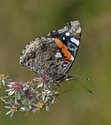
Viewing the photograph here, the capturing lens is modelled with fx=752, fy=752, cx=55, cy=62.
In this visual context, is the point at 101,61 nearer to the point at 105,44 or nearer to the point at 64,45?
the point at 105,44

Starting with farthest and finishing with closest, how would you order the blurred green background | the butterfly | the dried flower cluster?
the blurred green background → the butterfly → the dried flower cluster

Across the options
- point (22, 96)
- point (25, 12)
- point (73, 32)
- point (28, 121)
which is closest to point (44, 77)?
point (22, 96)

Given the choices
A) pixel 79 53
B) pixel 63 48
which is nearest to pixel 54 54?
pixel 63 48

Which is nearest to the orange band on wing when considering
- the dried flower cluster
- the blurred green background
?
the dried flower cluster

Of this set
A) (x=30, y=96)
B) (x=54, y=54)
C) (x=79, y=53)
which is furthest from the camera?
(x=79, y=53)

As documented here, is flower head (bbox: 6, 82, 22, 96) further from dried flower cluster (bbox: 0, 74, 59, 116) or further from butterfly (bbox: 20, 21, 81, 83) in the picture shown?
butterfly (bbox: 20, 21, 81, 83)

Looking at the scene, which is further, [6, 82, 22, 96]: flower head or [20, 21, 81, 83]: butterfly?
[20, 21, 81, 83]: butterfly

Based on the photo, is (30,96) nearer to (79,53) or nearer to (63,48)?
(63,48)
